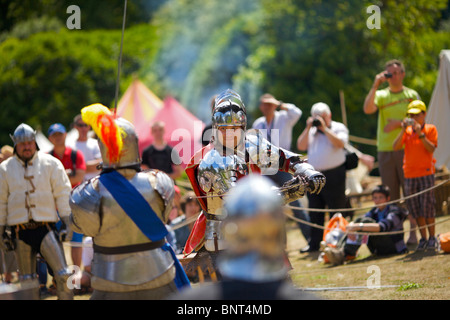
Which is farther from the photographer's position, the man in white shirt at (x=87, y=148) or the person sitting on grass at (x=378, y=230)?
the man in white shirt at (x=87, y=148)

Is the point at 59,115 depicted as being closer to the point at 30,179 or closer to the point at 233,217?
the point at 30,179

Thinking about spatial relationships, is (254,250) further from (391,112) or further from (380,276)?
(391,112)

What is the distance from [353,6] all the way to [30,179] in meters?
11.9

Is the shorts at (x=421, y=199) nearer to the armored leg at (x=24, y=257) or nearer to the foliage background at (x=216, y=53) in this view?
the armored leg at (x=24, y=257)

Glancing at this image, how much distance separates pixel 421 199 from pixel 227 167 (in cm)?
318

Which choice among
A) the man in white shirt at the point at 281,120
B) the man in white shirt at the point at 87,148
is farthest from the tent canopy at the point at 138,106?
the man in white shirt at the point at 281,120

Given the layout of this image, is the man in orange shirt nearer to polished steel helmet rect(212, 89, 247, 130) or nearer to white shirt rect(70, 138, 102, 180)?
polished steel helmet rect(212, 89, 247, 130)

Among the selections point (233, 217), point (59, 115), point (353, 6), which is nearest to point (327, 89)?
point (353, 6)

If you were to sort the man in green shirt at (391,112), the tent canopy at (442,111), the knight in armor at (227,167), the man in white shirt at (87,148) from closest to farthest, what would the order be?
the knight in armor at (227,167) < the man in green shirt at (391,112) < the man in white shirt at (87,148) < the tent canopy at (442,111)

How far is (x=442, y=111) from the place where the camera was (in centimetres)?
979

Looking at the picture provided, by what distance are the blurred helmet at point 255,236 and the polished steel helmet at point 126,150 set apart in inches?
70.1

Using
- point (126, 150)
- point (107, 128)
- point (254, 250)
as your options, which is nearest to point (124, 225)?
point (126, 150)

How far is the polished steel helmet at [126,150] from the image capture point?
4.31 m

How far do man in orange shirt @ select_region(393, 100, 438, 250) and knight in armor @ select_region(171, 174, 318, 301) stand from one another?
495 centimetres
